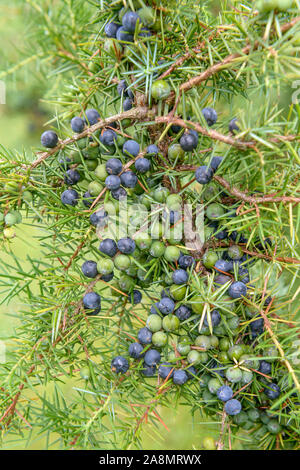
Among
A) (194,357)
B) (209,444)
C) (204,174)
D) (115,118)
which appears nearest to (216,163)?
(204,174)

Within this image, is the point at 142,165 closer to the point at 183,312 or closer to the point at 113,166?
the point at 113,166

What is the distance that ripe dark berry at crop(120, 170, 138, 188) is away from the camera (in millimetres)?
488

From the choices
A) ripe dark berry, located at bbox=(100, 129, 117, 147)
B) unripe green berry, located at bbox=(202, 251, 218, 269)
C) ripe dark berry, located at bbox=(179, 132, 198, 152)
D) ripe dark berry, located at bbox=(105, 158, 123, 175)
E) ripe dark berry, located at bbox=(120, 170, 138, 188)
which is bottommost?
unripe green berry, located at bbox=(202, 251, 218, 269)

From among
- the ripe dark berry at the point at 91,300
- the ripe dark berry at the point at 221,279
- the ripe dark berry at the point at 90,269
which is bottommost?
the ripe dark berry at the point at 91,300

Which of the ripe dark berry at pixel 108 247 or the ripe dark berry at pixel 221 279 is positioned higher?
the ripe dark berry at pixel 108 247

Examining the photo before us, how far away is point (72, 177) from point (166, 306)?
20 cm

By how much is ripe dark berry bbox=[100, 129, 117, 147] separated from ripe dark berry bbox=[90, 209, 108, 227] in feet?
0.28

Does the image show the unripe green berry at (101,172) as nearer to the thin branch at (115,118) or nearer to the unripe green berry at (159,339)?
the thin branch at (115,118)

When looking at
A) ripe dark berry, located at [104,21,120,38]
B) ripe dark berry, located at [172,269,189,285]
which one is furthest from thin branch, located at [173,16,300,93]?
Result: ripe dark berry, located at [172,269,189,285]

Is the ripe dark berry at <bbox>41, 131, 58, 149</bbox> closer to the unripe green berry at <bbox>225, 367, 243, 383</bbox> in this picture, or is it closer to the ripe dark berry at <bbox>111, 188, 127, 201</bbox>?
the ripe dark berry at <bbox>111, 188, 127, 201</bbox>

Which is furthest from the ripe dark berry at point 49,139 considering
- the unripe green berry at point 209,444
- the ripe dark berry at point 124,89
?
the unripe green berry at point 209,444

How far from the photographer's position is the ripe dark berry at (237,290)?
489mm

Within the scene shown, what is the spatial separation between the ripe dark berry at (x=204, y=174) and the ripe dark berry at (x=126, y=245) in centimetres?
11

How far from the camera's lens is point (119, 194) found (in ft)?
1.64
